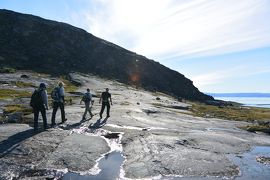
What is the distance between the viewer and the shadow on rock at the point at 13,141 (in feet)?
64.1

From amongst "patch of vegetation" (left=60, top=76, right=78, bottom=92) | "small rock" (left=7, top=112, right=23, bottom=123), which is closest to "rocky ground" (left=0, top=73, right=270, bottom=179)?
"small rock" (left=7, top=112, right=23, bottom=123)

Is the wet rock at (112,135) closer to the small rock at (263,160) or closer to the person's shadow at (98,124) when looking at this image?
the person's shadow at (98,124)

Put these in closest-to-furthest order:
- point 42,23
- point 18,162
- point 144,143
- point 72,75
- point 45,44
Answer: point 18,162
point 144,143
point 72,75
point 45,44
point 42,23

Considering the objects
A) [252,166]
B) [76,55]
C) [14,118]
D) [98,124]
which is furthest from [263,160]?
[76,55]

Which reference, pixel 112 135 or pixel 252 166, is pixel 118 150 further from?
pixel 252 166

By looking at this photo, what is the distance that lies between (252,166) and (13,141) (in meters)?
14.3

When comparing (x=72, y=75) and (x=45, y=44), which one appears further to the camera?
(x=45, y=44)

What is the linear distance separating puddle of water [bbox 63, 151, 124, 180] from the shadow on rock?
4.67 metres

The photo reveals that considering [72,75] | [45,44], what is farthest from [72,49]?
[72,75]

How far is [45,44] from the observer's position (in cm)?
15650

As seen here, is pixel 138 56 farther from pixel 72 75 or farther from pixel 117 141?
pixel 117 141

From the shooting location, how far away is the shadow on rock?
64.1 ft

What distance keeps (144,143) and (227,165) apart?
6.34 meters

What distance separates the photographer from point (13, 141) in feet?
71.2
